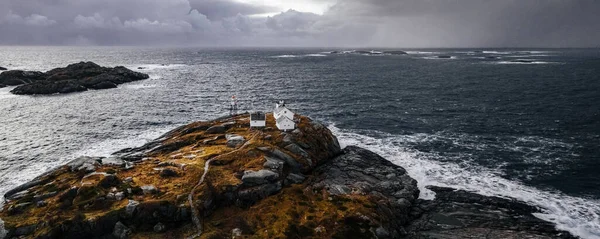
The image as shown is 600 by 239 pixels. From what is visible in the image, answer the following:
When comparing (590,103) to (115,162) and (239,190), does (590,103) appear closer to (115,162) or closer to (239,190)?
(239,190)

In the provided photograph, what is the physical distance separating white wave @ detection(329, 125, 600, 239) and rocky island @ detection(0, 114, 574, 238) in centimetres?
227

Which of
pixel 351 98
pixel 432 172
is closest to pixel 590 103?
pixel 351 98

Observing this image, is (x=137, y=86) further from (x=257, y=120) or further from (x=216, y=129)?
(x=257, y=120)

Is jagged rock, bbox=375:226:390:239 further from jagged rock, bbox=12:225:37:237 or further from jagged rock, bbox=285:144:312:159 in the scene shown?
jagged rock, bbox=12:225:37:237

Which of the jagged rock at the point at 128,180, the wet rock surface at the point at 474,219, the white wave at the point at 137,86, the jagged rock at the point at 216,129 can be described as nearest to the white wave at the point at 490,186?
the wet rock surface at the point at 474,219

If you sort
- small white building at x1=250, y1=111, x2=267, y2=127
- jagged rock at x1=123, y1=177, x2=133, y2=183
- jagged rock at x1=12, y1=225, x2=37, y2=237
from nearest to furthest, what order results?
jagged rock at x1=12, y1=225, x2=37, y2=237 < jagged rock at x1=123, y1=177, x2=133, y2=183 < small white building at x1=250, y1=111, x2=267, y2=127

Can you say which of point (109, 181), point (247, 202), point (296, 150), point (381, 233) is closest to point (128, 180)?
point (109, 181)

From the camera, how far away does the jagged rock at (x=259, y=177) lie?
150 feet

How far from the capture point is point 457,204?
4597cm

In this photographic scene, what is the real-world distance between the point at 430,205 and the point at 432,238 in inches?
293

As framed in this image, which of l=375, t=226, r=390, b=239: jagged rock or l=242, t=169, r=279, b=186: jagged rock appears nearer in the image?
l=375, t=226, r=390, b=239: jagged rock

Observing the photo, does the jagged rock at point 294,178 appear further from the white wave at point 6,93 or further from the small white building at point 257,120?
the white wave at point 6,93

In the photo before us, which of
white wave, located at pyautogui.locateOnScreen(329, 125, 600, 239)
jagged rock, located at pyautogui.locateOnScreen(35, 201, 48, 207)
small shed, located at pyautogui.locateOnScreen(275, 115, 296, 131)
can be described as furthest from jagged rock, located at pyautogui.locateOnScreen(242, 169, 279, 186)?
jagged rock, located at pyautogui.locateOnScreen(35, 201, 48, 207)

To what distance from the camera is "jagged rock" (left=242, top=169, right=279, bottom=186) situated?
45656 mm
